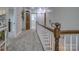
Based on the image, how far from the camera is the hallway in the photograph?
1532 millimetres

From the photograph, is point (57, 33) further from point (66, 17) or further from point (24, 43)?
point (24, 43)

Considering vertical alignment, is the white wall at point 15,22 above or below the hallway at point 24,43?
above

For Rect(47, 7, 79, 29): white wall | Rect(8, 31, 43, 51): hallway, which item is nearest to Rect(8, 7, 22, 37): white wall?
Rect(8, 31, 43, 51): hallway

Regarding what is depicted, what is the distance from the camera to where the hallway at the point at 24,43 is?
1.53 m

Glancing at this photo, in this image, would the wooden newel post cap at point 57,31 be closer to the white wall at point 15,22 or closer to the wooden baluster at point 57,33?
the wooden baluster at point 57,33

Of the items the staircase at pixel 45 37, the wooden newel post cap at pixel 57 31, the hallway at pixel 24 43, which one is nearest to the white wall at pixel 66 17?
the wooden newel post cap at pixel 57 31

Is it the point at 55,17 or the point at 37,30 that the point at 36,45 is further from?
the point at 55,17

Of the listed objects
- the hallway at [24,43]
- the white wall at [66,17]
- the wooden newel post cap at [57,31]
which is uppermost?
the white wall at [66,17]

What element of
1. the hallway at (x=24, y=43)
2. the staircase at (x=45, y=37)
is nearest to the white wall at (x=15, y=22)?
the hallway at (x=24, y=43)

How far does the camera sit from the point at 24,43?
1.54 m

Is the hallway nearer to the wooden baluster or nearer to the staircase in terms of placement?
the staircase

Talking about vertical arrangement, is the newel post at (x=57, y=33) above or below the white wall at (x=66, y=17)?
below

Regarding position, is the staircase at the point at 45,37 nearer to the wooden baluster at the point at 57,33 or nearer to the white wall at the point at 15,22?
the wooden baluster at the point at 57,33
